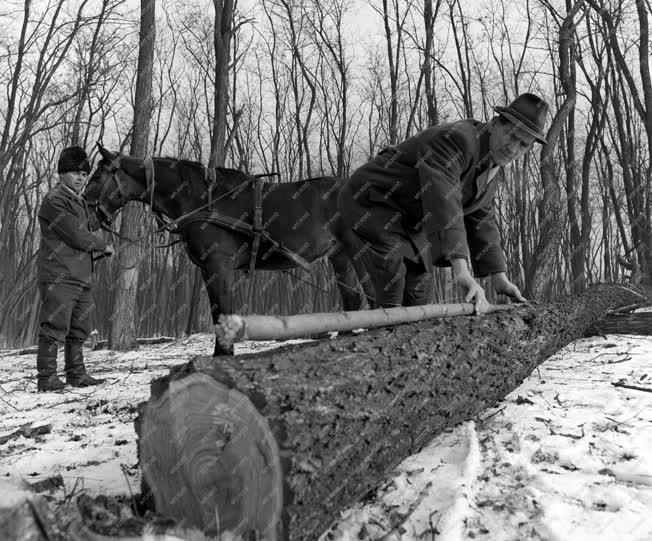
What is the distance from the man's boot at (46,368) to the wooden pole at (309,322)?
2.97 m

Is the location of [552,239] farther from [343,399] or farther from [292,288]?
[343,399]

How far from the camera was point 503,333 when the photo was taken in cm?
258

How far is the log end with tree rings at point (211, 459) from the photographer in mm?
1215

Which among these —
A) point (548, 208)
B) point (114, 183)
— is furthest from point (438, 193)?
point (548, 208)

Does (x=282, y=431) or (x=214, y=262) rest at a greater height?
(x=214, y=262)

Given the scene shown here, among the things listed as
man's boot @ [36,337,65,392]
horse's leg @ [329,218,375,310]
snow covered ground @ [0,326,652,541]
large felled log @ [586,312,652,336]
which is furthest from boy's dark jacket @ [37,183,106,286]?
large felled log @ [586,312,652,336]

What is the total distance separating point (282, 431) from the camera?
1.23 metres

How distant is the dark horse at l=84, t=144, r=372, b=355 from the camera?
4047 mm

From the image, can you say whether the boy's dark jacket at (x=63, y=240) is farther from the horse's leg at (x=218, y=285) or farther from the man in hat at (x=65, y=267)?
the horse's leg at (x=218, y=285)

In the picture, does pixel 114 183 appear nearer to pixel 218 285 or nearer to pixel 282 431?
pixel 218 285

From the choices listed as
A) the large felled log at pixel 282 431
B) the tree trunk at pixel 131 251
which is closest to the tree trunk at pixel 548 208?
the tree trunk at pixel 131 251

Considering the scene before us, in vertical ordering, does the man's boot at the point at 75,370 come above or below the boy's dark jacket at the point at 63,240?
below

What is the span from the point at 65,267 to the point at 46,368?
79 centimetres

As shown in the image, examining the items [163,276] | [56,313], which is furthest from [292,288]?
[56,313]
